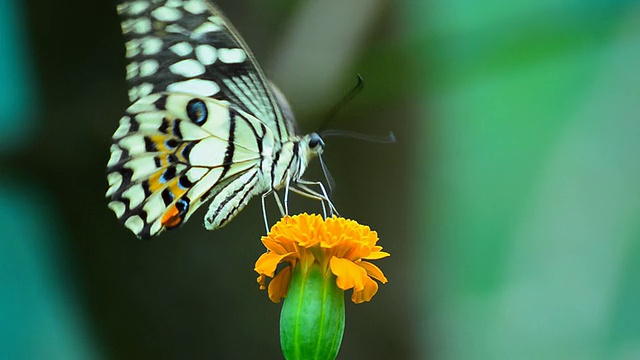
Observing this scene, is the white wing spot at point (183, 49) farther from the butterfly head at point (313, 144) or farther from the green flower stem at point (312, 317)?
the green flower stem at point (312, 317)

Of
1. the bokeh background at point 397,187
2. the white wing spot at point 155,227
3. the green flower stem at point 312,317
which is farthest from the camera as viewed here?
the bokeh background at point 397,187

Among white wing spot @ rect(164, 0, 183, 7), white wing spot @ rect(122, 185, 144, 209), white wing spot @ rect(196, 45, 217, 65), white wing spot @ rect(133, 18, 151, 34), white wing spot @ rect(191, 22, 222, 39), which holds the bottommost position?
white wing spot @ rect(122, 185, 144, 209)

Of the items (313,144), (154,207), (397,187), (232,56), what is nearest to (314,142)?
(313,144)

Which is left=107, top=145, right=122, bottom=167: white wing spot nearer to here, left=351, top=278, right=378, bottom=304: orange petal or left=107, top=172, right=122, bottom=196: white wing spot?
left=107, top=172, right=122, bottom=196: white wing spot

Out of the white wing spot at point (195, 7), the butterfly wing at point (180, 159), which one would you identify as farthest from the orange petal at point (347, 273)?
the white wing spot at point (195, 7)

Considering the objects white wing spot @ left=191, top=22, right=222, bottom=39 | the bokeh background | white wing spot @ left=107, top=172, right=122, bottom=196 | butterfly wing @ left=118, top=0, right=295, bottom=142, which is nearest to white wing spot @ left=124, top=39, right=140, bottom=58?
butterfly wing @ left=118, top=0, right=295, bottom=142

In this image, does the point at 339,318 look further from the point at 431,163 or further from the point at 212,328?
the point at 431,163
